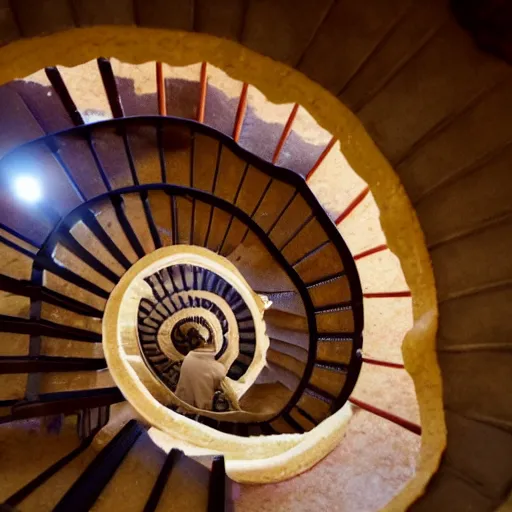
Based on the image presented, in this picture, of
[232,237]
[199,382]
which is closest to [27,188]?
[232,237]

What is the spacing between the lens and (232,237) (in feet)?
17.3

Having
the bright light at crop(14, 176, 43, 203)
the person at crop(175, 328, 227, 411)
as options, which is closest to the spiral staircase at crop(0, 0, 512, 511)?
the bright light at crop(14, 176, 43, 203)

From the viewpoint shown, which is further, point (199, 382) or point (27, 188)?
point (199, 382)

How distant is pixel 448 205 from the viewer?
1.64 metres

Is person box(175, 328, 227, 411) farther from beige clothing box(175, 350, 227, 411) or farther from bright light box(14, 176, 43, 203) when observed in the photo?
bright light box(14, 176, 43, 203)

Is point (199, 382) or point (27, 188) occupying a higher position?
point (27, 188)

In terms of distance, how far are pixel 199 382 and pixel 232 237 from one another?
6.94 ft

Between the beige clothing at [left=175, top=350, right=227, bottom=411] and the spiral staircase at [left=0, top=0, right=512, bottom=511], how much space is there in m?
0.22

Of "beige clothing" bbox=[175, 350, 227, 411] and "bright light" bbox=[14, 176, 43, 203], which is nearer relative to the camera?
"bright light" bbox=[14, 176, 43, 203]

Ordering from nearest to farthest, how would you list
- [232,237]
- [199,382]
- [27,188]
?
[27,188] < [232,237] < [199,382]

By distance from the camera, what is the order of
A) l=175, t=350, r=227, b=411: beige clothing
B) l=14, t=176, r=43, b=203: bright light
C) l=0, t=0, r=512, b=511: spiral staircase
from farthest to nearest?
l=175, t=350, r=227, b=411: beige clothing, l=14, t=176, r=43, b=203: bright light, l=0, t=0, r=512, b=511: spiral staircase

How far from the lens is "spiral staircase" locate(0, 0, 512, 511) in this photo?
5.22 ft

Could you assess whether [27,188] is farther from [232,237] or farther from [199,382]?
[199,382]

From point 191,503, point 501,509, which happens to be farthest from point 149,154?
point 501,509
